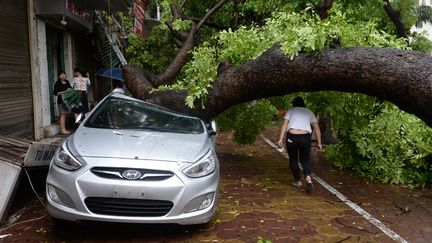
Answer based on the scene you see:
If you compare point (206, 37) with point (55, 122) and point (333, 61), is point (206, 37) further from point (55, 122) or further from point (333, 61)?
point (333, 61)

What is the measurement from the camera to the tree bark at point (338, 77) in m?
4.86

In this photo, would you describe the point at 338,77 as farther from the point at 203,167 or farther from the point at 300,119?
the point at 203,167

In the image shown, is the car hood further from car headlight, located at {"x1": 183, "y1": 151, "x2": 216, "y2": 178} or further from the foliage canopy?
the foliage canopy

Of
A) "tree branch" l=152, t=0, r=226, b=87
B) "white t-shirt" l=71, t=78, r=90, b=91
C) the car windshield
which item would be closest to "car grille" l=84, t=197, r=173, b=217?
the car windshield

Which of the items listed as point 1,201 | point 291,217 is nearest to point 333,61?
point 291,217

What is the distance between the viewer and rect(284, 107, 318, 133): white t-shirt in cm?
629

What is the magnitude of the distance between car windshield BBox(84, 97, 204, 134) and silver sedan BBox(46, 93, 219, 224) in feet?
1.73

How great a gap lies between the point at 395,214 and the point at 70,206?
416cm

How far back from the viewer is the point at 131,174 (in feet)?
13.1

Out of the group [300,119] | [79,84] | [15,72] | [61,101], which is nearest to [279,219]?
[300,119]

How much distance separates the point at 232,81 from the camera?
21.3ft

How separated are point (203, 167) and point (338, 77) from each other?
241 cm

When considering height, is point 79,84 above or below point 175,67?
below

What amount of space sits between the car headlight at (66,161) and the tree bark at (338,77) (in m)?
3.07
